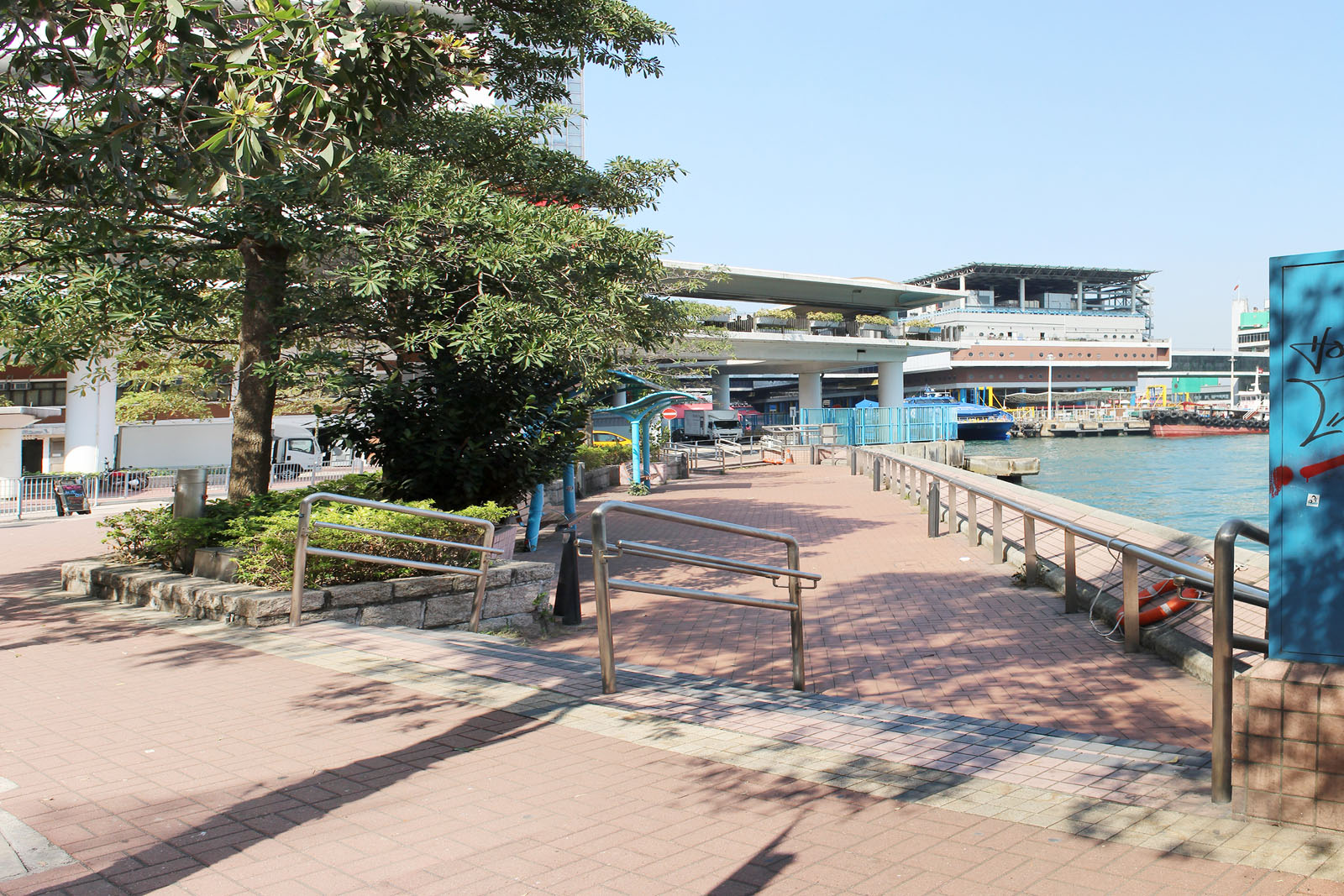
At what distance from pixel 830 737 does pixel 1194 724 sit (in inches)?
87.9

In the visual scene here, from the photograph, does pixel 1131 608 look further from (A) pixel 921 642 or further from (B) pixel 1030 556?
(B) pixel 1030 556

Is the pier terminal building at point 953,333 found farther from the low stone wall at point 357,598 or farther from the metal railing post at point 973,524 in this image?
the low stone wall at point 357,598

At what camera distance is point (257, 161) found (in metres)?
5.51

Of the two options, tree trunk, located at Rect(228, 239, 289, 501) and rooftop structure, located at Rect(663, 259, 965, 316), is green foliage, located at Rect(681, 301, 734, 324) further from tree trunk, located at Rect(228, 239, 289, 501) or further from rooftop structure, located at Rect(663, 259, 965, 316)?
tree trunk, located at Rect(228, 239, 289, 501)

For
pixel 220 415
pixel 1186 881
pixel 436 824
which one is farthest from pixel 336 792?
pixel 220 415

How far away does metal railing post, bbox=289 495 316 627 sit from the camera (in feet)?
23.4

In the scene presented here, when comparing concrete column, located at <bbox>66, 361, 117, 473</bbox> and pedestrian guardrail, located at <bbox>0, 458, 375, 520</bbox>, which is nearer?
pedestrian guardrail, located at <bbox>0, 458, 375, 520</bbox>

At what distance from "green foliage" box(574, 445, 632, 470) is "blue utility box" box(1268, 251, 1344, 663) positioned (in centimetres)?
2033

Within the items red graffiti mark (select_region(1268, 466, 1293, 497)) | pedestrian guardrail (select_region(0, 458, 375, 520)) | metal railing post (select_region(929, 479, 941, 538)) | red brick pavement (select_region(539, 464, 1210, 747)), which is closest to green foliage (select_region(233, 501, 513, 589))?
red brick pavement (select_region(539, 464, 1210, 747))

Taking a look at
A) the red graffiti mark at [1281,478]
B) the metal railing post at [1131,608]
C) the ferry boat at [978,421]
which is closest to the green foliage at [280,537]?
the metal railing post at [1131,608]

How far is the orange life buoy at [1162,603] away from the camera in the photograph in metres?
7.16

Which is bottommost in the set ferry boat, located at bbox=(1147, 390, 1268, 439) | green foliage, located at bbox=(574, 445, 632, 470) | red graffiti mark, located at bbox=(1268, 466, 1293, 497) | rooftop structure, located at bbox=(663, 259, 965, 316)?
ferry boat, located at bbox=(1147, 390, 1268, 439)

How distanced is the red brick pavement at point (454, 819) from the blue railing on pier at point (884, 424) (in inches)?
1803

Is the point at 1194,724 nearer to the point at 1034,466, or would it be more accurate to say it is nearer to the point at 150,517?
the point at 150,517
